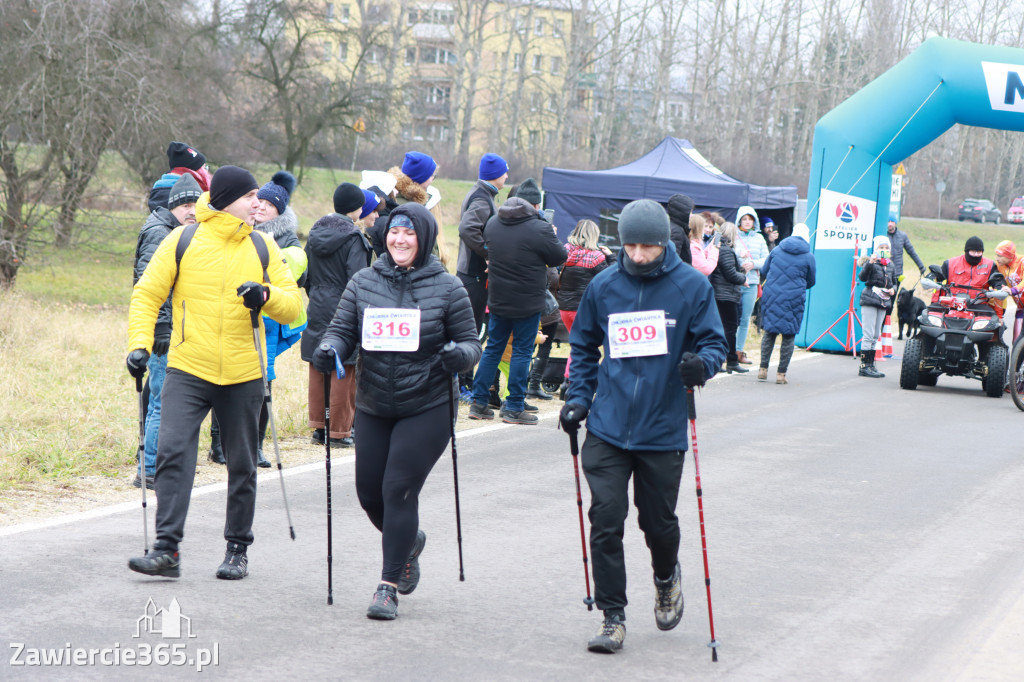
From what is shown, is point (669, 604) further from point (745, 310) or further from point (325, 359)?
point (745, 310)

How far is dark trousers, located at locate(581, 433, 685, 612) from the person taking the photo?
4926 millimetres

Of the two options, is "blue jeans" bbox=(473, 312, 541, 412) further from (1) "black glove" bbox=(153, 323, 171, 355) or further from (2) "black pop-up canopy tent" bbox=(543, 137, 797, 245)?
(2) "black pop-up canopy tent" bbox=(543, 137, 797, 245)

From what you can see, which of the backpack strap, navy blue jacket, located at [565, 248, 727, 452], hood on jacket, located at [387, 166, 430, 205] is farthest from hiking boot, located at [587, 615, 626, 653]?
hood on jacket, located at [387, 166, 430, 205]

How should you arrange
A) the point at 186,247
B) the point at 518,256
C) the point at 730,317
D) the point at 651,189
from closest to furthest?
the point at 186,247
the point at 518,256
the point at 730,317
the point at 651,189

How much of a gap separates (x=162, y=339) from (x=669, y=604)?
3.72m

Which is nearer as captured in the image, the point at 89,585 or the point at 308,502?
the point at 89,585

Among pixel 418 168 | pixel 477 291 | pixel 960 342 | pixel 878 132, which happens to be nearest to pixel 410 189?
pixel 418 168

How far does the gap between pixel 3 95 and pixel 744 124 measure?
51.7 meters

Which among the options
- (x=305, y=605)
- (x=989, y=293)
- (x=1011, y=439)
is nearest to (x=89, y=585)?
(x=305, y=605)

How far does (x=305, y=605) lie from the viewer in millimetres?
5422

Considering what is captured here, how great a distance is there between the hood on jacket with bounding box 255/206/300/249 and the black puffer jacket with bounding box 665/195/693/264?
4875 millimetres

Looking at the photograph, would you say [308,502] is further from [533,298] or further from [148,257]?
[533,298]

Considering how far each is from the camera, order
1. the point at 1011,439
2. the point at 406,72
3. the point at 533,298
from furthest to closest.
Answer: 1. the point at 406,72
2. the point at 1011,439
3. the point at 533,298

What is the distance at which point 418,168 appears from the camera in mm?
9797
